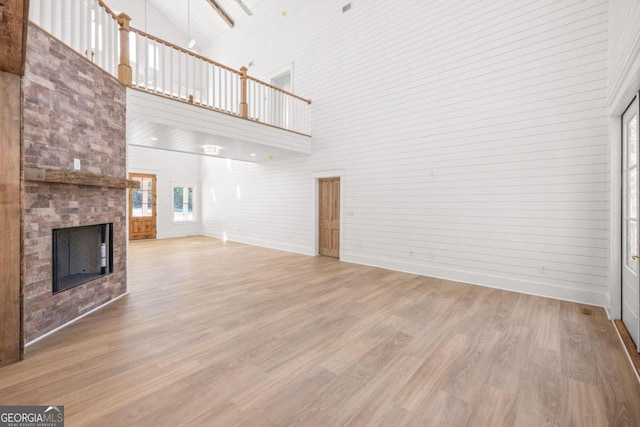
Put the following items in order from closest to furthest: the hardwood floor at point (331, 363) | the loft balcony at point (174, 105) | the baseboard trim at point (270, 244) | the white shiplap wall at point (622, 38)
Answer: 1. the hardwood floor at point (331, 363)
2. the white shiplap wall at point (622, 38)
3. the loft balcony at point (174, 105)
4. the baseboard trim at point (270, 244)

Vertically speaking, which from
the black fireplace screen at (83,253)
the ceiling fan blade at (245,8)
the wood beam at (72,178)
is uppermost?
the ceiling fan blade at (245,8)

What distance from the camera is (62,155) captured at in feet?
9.58

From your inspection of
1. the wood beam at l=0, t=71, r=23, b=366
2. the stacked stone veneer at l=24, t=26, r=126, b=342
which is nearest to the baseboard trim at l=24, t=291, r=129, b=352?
the stacked stone veneer at l=24, t=26, r=126, b=342

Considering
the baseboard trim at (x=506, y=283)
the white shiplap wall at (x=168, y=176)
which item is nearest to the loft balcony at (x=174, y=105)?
the baseboard trim at (x=506, y=283)

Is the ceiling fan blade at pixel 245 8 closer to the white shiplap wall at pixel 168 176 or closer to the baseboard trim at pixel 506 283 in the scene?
the white shiplap wall at pixel 168 176

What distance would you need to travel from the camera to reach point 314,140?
23.2 feet

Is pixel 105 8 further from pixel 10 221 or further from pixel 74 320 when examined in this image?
pixel 74 320

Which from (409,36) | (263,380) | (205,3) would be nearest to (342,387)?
(263,380)

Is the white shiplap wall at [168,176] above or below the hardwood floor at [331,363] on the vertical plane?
above

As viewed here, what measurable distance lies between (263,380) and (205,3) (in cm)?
1132

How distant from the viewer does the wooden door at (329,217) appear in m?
6.84

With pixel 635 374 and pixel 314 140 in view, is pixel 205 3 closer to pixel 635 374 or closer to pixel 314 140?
pixel 314 140

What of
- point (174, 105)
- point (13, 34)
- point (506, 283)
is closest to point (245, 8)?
point (174, 105)

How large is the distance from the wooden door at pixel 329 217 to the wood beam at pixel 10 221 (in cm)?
538
